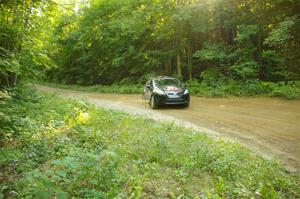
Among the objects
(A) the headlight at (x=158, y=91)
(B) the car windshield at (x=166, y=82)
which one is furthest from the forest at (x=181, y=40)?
(B) the car windshield at (x=166, y=82)

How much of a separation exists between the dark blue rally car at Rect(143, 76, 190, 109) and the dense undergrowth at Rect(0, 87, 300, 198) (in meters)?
5.10

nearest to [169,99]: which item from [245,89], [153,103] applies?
[153,103]

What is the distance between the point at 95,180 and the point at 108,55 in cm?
2827

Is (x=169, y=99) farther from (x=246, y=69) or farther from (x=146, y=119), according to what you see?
Answer: (x=246, y=69)

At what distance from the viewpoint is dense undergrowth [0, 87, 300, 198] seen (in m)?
4.73

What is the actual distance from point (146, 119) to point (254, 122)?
4.19m

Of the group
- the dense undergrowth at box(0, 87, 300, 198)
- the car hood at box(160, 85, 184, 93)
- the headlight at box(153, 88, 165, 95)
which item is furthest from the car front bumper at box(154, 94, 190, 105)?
the dense undergrowth at box(0, 87, 300, 198)

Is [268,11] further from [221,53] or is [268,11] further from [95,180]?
[95,180]

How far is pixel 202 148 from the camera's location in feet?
22.9

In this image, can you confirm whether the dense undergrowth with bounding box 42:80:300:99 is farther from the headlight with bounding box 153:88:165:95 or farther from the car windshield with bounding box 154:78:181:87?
the headlight with bounding box 153:88:165:95

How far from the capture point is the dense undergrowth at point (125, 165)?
473cm

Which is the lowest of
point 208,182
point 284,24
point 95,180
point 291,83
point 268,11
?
point 208,182

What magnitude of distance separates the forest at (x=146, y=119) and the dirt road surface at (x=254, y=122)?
872 mm

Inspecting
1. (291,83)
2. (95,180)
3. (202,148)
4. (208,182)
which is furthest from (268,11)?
(95,180)
